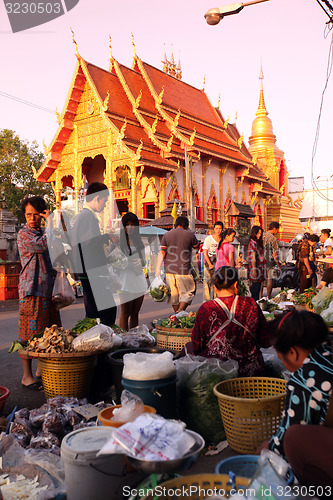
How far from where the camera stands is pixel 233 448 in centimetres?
291

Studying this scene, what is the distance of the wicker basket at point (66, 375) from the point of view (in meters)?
3.72

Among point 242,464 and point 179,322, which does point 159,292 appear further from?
point 242,464

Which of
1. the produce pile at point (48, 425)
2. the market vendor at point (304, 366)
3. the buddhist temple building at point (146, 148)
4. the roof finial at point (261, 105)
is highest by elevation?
the roof finial at point (261, 105)

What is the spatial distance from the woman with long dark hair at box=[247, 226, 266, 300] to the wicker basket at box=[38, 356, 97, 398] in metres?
5.33

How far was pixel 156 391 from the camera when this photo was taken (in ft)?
9.93

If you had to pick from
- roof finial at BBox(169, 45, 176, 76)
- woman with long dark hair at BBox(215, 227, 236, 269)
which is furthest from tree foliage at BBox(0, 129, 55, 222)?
woman with long dark hair at BBox(215, 227, 236, 269)

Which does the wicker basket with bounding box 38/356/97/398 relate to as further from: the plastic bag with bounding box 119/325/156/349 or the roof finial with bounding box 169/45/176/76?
the roof finial with bounding box 169/45/176/76

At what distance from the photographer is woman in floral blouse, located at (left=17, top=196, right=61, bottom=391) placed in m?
4.38

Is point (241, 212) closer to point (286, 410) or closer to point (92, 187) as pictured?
point (92, 187)

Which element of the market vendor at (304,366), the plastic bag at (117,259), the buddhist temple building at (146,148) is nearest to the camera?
the market vendor at (304,366)

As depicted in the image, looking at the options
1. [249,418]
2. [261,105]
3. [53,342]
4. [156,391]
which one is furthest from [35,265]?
[261,105]

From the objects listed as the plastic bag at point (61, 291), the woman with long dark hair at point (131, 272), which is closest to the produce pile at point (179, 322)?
the woman with long dark hair at point (131, 272)

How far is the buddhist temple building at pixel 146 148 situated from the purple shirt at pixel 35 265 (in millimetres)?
14724

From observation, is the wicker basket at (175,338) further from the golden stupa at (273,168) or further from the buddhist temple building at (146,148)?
the golden stupa at (273,168)
